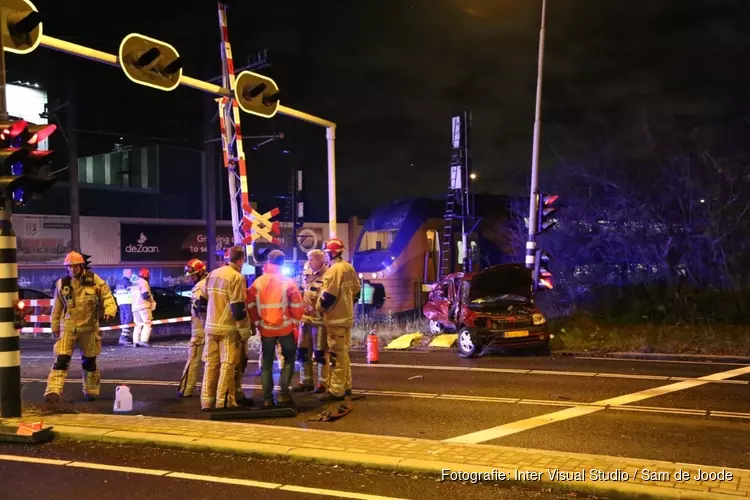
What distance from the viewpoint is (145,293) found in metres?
18.1

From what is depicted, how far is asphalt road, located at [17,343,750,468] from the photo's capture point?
7.24m

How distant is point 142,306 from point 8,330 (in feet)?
33.6

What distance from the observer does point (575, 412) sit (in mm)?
8641

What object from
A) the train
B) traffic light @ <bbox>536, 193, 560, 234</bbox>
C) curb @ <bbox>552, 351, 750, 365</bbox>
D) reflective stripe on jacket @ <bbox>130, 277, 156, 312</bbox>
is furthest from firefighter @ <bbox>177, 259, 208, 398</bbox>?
the train

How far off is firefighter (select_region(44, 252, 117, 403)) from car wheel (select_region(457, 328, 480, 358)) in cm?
714

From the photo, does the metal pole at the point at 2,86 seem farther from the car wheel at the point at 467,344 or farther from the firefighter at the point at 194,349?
the car wheel at the point at 467,344

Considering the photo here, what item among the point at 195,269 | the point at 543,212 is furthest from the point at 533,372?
the point at 543,212

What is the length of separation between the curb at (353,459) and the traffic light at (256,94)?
6.25 m

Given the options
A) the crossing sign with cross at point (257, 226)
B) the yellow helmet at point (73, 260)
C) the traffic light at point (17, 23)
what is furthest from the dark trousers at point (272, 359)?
the crossing sign with cross at point (257, 226)

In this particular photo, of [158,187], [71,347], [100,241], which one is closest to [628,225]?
[71,347]

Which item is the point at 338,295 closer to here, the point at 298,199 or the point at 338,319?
the point at 338,319

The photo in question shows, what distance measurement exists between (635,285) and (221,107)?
495 inches

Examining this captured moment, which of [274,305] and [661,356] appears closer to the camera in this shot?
[274,305]

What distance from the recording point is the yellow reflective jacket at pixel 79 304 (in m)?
9.75
